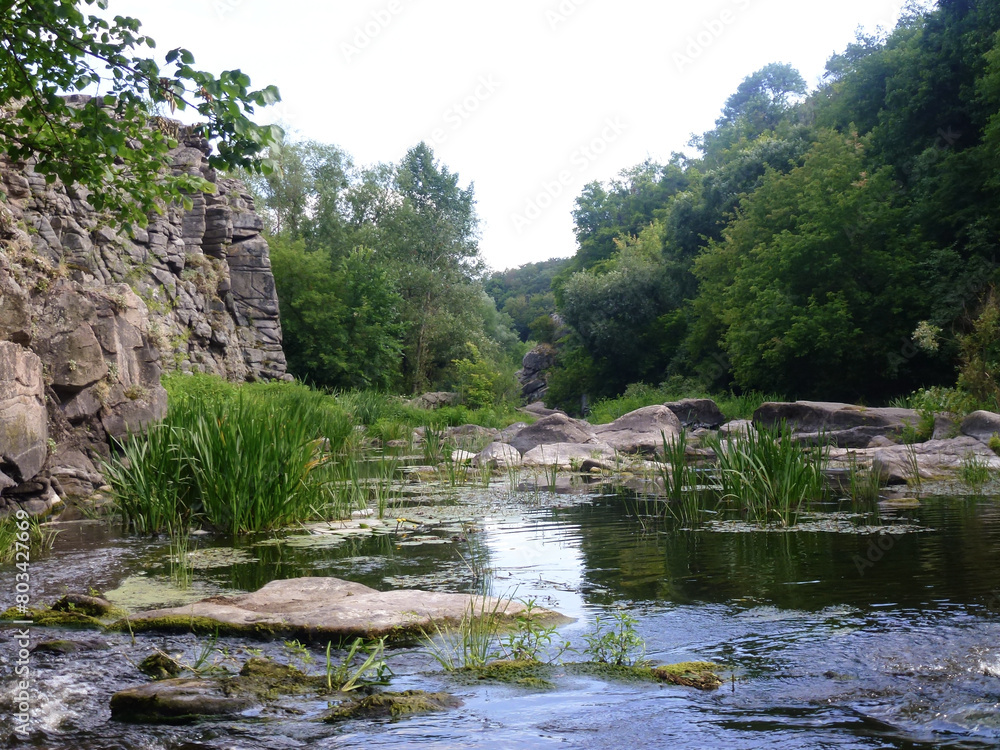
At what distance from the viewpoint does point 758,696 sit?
10.2 ft

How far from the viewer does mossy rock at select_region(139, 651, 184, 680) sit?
3.51 meters

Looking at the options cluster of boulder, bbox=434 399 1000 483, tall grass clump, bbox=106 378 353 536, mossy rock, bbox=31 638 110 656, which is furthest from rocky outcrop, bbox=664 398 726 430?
mossy rock, bbox=31 638 110 656

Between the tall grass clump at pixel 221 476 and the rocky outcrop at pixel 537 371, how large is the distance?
121 feet

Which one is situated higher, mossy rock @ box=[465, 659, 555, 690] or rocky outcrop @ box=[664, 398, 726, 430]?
rocky outcrop @ box=[664, 398, 726, 430]

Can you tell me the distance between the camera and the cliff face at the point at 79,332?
8547 millimetres

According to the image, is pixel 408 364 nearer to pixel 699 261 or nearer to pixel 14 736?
pixel 699 261

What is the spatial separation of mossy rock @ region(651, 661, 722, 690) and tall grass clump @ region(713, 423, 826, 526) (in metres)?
3.95

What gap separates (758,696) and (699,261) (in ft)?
93.4

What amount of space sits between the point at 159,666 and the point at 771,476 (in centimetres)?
568

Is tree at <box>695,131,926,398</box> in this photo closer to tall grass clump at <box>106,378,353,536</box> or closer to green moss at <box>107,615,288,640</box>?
tall grass clump at <box>106,378,353,536</box>

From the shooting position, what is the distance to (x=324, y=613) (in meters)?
4.22

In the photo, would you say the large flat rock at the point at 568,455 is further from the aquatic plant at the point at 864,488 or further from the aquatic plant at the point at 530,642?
the aquatic plant at the point at 530,642

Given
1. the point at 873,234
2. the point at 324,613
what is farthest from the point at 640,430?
the point at 324,613

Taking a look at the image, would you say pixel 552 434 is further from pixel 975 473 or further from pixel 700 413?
pixel 975 473
